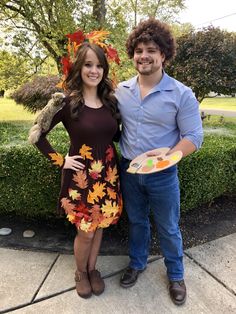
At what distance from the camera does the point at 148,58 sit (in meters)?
2.12

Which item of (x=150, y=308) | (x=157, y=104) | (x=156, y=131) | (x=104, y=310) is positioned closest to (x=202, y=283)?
(x=150, y=308)

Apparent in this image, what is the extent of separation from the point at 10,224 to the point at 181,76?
4.30 metres

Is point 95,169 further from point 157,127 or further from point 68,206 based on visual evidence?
point 157,127

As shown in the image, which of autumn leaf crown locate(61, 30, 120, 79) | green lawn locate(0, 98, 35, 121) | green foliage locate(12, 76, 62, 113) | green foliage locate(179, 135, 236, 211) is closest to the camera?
autumn leaf crown locate(61, 30, 120, 79)

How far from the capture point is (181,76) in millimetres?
6219

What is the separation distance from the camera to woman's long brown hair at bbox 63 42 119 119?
2156 millimetres

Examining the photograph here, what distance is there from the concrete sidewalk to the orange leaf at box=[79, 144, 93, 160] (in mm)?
1092

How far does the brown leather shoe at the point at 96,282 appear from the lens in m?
2.47

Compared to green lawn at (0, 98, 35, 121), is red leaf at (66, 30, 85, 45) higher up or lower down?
higher up

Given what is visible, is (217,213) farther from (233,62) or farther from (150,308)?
(233,62)

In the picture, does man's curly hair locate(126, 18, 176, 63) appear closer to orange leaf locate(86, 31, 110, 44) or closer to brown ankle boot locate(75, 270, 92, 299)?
orange leaf locate(86, 31, 110, 44)

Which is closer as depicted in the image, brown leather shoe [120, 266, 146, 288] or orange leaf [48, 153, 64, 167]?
orange leaf [48, 153, 64, 167]

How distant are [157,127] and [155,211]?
631 millimetres

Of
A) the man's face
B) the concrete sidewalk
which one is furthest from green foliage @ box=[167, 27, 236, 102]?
the man's face
